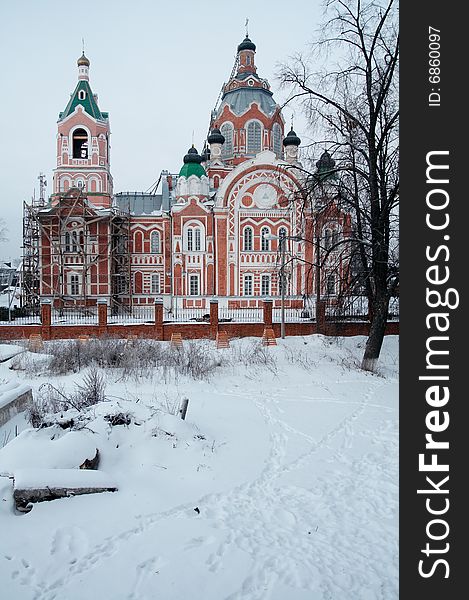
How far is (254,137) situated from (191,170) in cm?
579

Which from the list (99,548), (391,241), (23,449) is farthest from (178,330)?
(99,548)

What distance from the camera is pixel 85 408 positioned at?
6.62 metres

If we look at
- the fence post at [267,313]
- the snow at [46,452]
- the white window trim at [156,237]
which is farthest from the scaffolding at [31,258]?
the snow at [46,452]

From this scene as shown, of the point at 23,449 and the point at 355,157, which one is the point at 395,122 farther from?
the point at 23,449

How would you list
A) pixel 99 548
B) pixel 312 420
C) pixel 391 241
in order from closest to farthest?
pixel 99 548 < pixel 312 420 < pixel 391 241

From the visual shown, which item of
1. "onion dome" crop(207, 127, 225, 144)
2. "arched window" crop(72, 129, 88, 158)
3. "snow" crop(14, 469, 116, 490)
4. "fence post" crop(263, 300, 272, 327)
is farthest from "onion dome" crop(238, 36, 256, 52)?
"snow" crop(14, 469, 116, 490)

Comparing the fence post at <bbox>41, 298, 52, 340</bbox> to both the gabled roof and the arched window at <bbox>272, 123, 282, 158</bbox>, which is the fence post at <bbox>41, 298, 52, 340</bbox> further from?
the arched window at <bbox>272, 123, 282, 158</bbox>

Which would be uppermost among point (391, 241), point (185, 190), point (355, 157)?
point (185, 190)

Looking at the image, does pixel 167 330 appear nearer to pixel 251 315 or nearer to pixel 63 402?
pixel 251 315

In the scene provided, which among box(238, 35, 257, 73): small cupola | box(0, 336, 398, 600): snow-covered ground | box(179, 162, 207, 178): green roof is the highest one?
box(238, 35, 257, 73): small cupola

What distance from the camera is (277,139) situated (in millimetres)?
34969

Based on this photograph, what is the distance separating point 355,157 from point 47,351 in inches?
433

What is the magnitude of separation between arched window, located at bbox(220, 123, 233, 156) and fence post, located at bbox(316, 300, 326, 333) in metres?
19.5

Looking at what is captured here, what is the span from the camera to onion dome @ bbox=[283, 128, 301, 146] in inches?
1281
